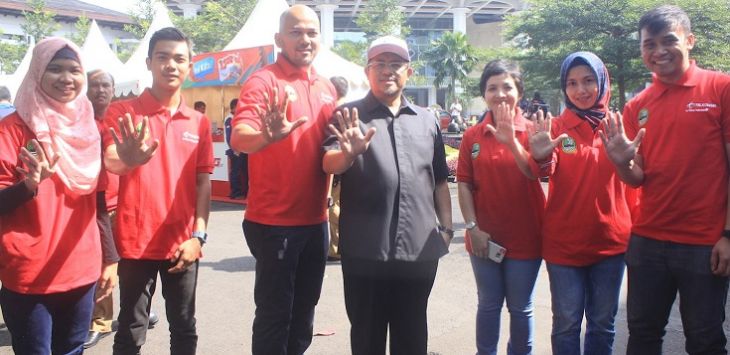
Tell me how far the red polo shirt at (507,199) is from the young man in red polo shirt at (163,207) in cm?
148

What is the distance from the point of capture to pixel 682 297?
2.77 metres

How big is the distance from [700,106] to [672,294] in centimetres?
89

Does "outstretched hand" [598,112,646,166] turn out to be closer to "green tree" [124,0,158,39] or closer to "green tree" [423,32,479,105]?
"green tree" [124,0,158,39]

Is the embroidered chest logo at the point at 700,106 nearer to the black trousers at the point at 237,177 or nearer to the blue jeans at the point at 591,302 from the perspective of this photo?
the blue jeans at the point at 591,302

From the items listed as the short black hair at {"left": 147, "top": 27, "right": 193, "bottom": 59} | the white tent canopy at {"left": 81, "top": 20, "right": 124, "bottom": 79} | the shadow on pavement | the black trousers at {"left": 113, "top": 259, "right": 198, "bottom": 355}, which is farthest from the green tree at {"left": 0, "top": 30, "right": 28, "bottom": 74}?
the black trousers at {"left": 113, "top": 259, "right": 198, "bottom": 355}

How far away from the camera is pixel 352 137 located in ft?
8.50

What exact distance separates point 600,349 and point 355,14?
64.8m

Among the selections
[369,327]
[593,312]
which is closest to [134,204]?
[369,327]

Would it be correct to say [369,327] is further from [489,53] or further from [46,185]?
[489,53]

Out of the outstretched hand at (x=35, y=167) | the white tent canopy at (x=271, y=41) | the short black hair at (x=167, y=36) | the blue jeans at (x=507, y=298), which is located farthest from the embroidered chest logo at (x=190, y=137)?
the white tent canopy at (x=271, y=41)

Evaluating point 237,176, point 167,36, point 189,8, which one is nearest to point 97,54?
point 237,176

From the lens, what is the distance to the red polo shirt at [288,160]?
9.68 ft

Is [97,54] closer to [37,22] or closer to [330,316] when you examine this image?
[330,316]

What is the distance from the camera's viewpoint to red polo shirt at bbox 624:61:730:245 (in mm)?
2684
